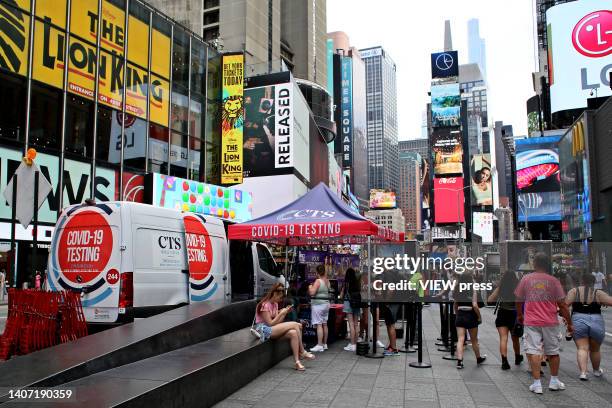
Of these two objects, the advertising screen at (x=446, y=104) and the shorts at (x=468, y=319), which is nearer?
the shorts at (x=468, y=319)

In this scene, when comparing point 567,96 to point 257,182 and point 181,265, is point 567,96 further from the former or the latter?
point 181,265

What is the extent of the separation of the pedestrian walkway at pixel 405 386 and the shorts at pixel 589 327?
2.17 feet

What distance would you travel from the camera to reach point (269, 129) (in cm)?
4397

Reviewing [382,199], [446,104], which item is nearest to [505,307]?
[446,104]

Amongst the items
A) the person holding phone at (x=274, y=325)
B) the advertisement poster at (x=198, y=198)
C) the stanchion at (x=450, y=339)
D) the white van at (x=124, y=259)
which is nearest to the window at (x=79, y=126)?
the advertisement poster at (x=198, y=198)

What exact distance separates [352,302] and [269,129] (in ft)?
115

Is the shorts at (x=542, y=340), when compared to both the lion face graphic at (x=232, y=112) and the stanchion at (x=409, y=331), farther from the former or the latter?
the lion face graphic at (x=232, y=112)

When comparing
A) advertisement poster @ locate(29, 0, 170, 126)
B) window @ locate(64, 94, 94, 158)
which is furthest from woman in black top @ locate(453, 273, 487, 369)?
advertisement poster @ locate(29, 0, 170, 126)

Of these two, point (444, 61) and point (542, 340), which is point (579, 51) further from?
point (444, 61)

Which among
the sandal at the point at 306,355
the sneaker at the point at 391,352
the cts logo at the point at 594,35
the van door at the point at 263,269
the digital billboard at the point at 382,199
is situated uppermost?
the cts logo at the point at 594,35

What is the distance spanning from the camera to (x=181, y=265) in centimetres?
1023

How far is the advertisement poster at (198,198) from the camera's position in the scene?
83.5 feet

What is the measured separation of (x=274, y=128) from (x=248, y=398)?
126 ft

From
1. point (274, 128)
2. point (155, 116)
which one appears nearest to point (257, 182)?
point (274, 128)
